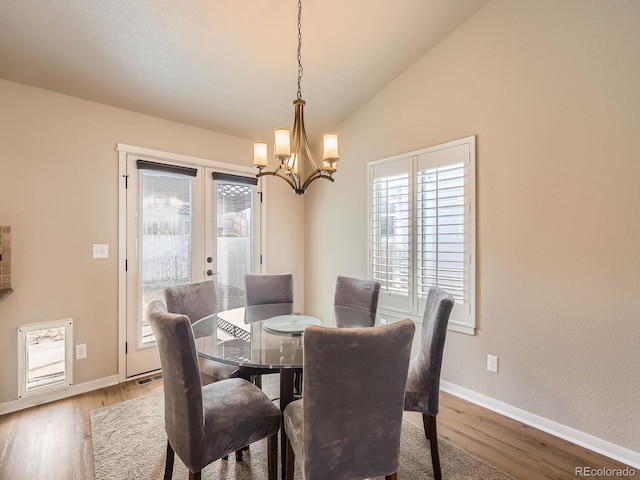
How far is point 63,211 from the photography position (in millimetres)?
2674

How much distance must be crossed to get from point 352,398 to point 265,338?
862 millimetres

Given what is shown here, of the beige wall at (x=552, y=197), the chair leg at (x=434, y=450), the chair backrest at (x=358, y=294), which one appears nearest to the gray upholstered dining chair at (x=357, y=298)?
the chair backrest at (x=358, y=294)

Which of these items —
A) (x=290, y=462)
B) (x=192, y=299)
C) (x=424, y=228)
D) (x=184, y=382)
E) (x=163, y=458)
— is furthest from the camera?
(x=424, y=228)

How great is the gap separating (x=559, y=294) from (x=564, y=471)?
1.08 m

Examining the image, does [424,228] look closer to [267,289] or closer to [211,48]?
[267,289]

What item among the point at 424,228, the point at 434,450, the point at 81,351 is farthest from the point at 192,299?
the point at 424,228

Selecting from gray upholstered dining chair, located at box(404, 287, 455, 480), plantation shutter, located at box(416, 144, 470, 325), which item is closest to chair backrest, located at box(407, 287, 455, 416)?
gray upholstered dining chair, located at box(404, 287, 455, 480)

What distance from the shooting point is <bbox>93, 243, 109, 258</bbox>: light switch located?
2832mm

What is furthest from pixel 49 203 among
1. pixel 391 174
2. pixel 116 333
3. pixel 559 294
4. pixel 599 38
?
pixel 599 38

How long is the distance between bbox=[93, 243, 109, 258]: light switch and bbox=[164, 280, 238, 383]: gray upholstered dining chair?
1009 millimetres

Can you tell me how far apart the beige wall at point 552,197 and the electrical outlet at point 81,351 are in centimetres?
327

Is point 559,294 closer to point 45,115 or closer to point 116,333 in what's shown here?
point 116,333

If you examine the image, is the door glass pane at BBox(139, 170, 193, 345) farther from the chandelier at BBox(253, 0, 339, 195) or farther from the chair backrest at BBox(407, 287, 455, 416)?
the chair backrest at BBox(407, 287, 455, 416)

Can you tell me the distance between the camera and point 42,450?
6.59ft
